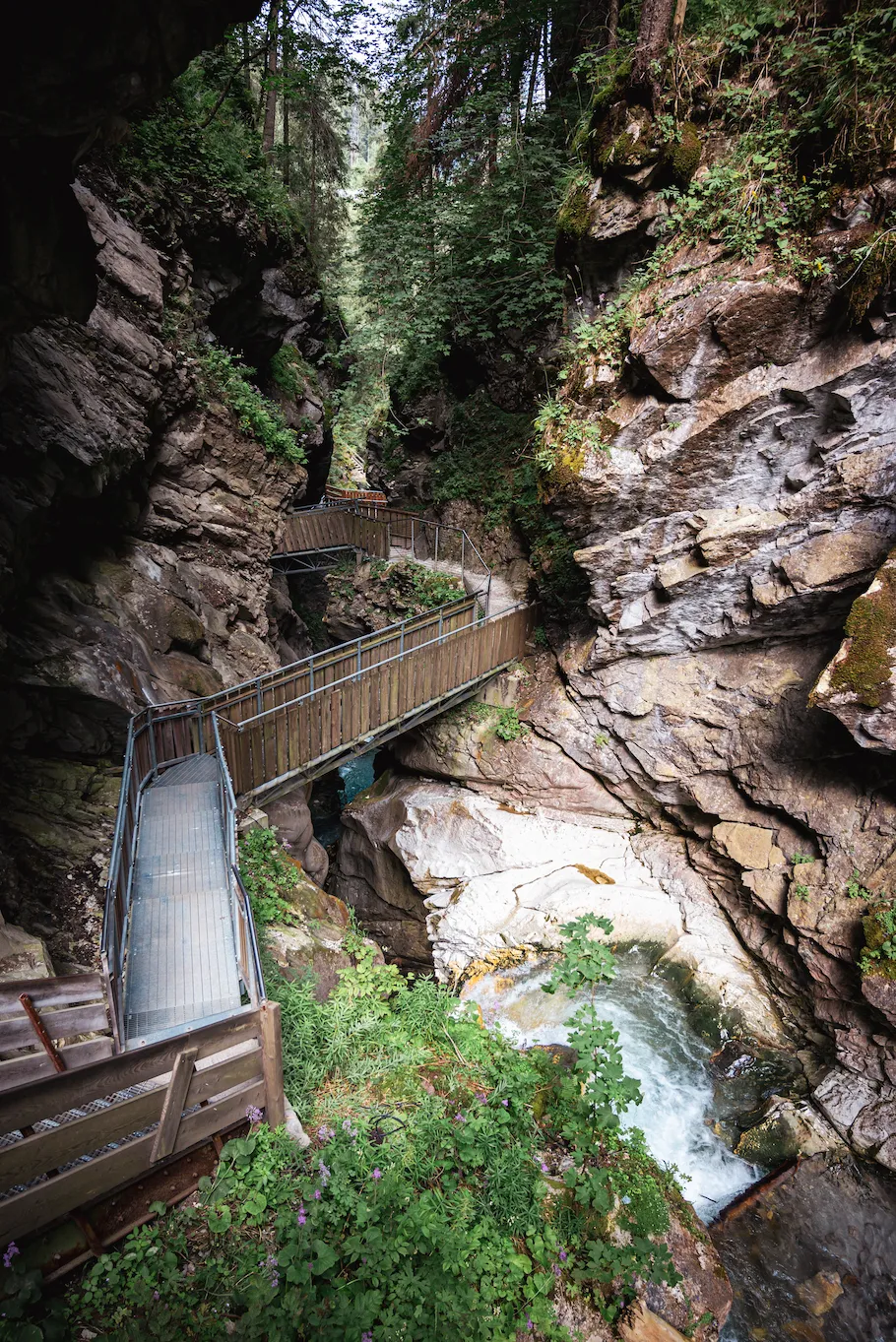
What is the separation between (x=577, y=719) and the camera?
9.92 m

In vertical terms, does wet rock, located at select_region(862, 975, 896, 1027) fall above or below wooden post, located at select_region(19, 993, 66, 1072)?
below

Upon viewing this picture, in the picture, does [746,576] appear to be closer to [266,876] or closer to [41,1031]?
[266,876]

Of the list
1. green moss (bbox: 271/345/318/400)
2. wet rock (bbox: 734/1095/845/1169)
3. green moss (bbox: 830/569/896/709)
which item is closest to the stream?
wet rock (bbox: 734/1095/845/1169)

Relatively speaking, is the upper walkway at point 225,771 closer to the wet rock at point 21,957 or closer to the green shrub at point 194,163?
the wet rock at point 21,957

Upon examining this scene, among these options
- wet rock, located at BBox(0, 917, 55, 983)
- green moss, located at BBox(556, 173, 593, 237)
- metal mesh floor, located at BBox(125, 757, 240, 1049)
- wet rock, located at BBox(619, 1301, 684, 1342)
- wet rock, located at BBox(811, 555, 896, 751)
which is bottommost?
wet rock, located at BBox(619, 1301, 684, 1342)

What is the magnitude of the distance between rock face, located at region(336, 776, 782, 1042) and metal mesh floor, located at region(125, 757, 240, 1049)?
4.63m

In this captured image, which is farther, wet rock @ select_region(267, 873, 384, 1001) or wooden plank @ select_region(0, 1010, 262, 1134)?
wet rock @ select_region(267, 873, 384, 1001)

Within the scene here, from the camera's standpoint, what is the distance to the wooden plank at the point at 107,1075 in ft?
7.49

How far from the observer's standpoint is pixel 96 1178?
8.05 ft

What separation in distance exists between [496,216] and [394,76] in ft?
17.1

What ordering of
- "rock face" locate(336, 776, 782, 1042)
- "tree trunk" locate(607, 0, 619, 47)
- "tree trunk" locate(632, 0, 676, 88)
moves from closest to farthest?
1. "tree trunk" locate(632, 0, 676, 88)
2. "rock face" locate(336, 776, 782, 1042)
3. "tree trunk" locate(607, 0, 619, 47)

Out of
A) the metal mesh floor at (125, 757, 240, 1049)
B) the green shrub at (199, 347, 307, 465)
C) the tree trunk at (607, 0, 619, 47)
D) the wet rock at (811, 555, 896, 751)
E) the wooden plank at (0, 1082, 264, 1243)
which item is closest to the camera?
the wooden plank at (0, 1082, 264, 1243)

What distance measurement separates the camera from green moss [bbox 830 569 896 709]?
236 inches

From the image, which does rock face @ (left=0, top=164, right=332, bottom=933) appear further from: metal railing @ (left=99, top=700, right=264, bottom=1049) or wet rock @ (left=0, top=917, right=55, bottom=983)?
wet rock @ (left=0, top=917, right=55, bottom=983)
